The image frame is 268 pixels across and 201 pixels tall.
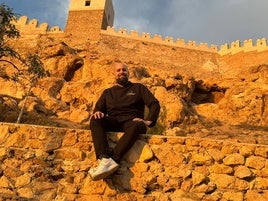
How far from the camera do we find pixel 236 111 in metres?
20.3

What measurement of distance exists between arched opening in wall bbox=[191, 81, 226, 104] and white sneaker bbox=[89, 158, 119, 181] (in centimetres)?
1957

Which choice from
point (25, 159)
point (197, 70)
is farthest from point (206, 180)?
point (197, 70)

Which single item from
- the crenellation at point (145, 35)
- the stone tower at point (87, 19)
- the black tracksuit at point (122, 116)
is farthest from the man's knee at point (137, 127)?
the crenellation at point (145, 35)

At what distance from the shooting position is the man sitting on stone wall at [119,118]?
11.7 ft

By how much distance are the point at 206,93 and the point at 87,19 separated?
44.9 feet

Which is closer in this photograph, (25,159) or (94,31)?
(25,159)

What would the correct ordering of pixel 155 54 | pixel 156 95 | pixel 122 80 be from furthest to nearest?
pixel 155 54
pixel 156 95
pixel 122 80

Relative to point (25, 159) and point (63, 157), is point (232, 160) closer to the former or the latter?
point (63, 157)

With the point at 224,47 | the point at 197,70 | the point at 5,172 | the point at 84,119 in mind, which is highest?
the point at 224,47

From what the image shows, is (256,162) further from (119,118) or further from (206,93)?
(206,93)

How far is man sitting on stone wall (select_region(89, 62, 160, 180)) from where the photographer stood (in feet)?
11.7

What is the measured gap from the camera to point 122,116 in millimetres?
4043

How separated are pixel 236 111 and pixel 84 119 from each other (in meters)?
9.71

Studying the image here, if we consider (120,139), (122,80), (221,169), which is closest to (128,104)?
(122,80)
